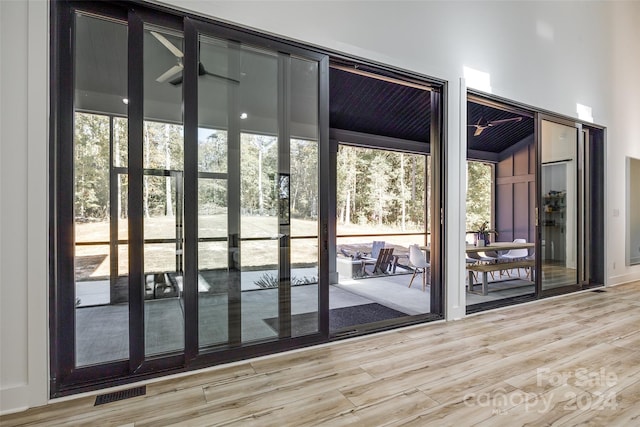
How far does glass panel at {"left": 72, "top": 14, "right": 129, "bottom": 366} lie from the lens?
2293 millimetres

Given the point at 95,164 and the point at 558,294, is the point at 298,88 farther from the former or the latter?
the point at 558,294

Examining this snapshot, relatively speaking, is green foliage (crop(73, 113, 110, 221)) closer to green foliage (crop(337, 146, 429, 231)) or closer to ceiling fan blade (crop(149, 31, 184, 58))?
ceiling fan blade (crop(149, 31, 184, 58))

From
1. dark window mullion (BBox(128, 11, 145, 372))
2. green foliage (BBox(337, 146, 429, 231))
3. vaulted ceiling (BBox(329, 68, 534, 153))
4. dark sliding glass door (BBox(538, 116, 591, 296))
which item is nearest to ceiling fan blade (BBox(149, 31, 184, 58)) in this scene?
dark window mullion (BBox(128, 11, 145, 372))

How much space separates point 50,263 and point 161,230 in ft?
2.21

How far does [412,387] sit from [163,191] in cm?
225

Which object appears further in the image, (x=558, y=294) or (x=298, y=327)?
(x=558, y=294)

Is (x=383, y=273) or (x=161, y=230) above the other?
(x=161, y=230)

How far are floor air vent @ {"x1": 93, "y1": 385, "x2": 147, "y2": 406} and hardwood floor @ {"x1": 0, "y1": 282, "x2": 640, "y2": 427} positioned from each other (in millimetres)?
48

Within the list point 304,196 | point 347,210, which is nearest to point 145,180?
point 304,196

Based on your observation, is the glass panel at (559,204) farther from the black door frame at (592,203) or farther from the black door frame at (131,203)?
the black door frame at (131,203)

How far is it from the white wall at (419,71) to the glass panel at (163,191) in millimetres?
447

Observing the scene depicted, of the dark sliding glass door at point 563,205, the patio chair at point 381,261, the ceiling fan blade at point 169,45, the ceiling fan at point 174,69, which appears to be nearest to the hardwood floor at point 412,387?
the dark sliding glass door at point 563,205

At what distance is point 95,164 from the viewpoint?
256 centimetres

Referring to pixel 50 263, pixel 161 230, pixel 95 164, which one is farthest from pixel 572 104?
pixel 50 263
